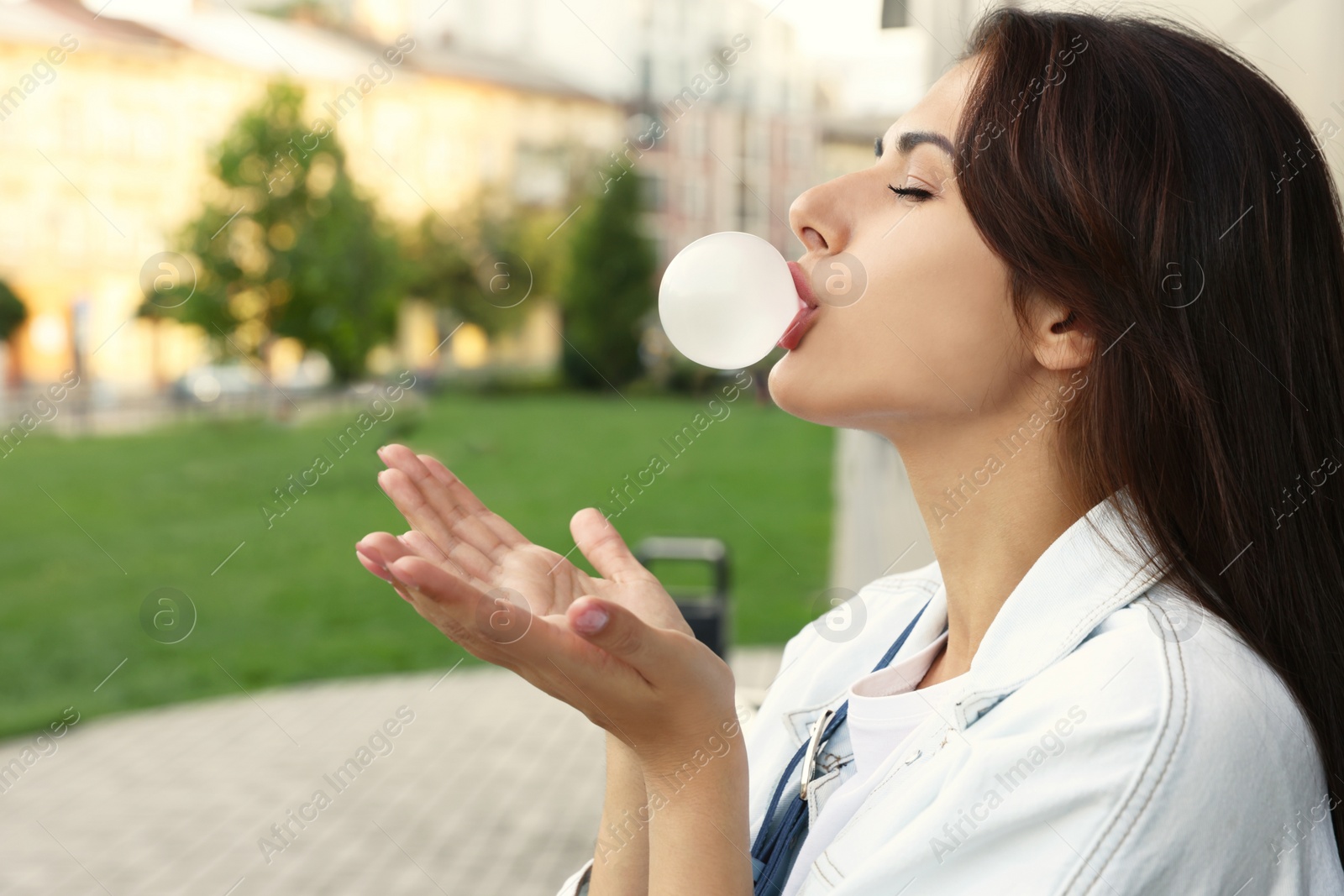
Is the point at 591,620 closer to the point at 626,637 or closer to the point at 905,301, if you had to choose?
the point at 626,637

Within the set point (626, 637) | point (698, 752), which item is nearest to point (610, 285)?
point (698, 752)

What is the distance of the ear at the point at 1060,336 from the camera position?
142 cm

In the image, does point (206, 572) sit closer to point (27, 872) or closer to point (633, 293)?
point (27, 872)

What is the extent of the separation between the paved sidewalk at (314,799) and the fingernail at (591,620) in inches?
157

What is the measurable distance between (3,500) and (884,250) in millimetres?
20461

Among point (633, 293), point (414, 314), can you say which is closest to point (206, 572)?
point (633, 293)

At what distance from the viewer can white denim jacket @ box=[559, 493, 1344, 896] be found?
1086 millimetres

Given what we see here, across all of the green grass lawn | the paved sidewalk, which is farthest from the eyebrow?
the green grass lawn

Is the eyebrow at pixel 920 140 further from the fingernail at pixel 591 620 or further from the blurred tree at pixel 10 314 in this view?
the blurred tree at pixel 10 314

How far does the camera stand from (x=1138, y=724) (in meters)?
1.10

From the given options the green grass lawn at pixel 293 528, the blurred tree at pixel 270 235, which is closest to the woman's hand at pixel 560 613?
the green grass lawn at pixel 293 528

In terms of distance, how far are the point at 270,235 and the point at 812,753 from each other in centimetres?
2477

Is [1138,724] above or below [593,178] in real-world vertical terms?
above

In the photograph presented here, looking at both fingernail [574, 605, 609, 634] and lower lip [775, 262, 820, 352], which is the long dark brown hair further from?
fingernail [574, 605, 609, 634]
